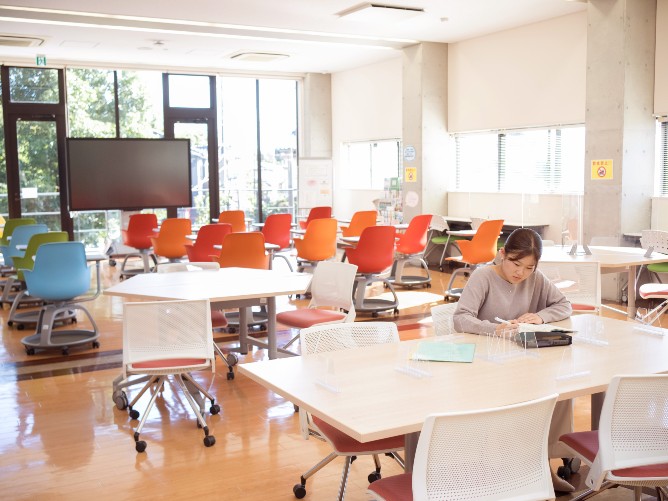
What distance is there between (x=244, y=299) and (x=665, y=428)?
3.05m

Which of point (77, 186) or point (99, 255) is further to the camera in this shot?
point (77, 186)

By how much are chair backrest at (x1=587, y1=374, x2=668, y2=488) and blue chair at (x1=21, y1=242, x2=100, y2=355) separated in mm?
5072

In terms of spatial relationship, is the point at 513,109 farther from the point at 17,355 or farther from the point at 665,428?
the point at 665,428

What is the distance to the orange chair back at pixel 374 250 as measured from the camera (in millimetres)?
8102

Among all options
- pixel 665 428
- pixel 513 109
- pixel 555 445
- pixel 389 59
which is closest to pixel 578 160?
pixel 513 109

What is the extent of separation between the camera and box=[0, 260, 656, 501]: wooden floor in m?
3.83

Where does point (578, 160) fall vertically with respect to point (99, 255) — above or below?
above

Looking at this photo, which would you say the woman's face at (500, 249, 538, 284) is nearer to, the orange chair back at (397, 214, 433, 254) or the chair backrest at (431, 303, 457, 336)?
the chair backrest at (431, 303, 457, 336)

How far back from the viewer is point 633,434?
2.72m

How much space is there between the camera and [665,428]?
2.76 m

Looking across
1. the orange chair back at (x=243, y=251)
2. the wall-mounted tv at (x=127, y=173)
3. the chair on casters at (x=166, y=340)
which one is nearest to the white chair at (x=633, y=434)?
the chair on casters at (x=166, y=340)

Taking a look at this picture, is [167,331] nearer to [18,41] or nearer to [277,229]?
[277,229]

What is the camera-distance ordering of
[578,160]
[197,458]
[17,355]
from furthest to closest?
1. [578,160]
2. [17,355]
3. [197,458]

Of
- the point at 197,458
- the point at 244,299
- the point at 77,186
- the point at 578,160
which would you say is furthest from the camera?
Answer: the point at 77,186
